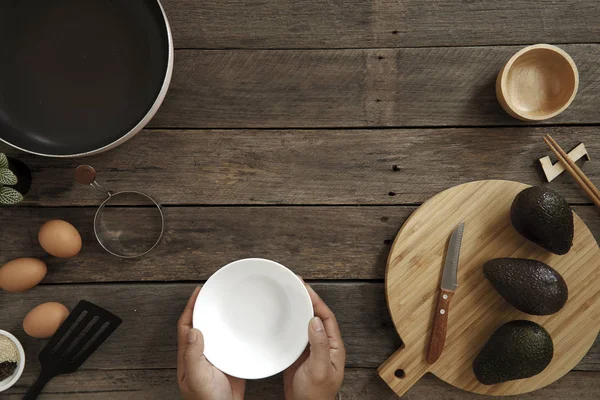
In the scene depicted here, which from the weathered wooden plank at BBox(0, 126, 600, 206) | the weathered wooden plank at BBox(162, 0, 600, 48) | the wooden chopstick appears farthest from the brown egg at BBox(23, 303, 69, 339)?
the wooden chopstick

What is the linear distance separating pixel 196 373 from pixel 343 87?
0.55m

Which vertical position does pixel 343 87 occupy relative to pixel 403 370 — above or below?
above

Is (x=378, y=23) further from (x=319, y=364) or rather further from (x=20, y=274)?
(x=20, y=274)

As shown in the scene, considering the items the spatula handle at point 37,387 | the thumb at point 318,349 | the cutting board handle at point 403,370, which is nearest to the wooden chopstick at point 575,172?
the cutting board handle at point 403,370

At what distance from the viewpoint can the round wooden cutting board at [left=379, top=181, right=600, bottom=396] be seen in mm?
796

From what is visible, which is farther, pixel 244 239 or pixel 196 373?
pixel 244 239

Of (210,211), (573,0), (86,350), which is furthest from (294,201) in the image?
(573,0)

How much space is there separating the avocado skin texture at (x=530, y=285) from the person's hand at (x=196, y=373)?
479 mm

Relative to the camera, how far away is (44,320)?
2.62ft

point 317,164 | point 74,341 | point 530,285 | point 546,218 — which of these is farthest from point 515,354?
point 74,341

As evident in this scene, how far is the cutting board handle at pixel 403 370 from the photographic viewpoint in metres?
0.80

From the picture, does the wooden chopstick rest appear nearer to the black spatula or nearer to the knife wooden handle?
the knife wooden handle

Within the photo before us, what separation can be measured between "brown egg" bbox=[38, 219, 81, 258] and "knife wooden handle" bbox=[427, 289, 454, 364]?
629mm

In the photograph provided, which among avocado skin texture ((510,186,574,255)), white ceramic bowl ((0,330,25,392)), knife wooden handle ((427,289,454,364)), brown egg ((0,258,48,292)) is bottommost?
white ceramic bowl ((0,330,25,392))
